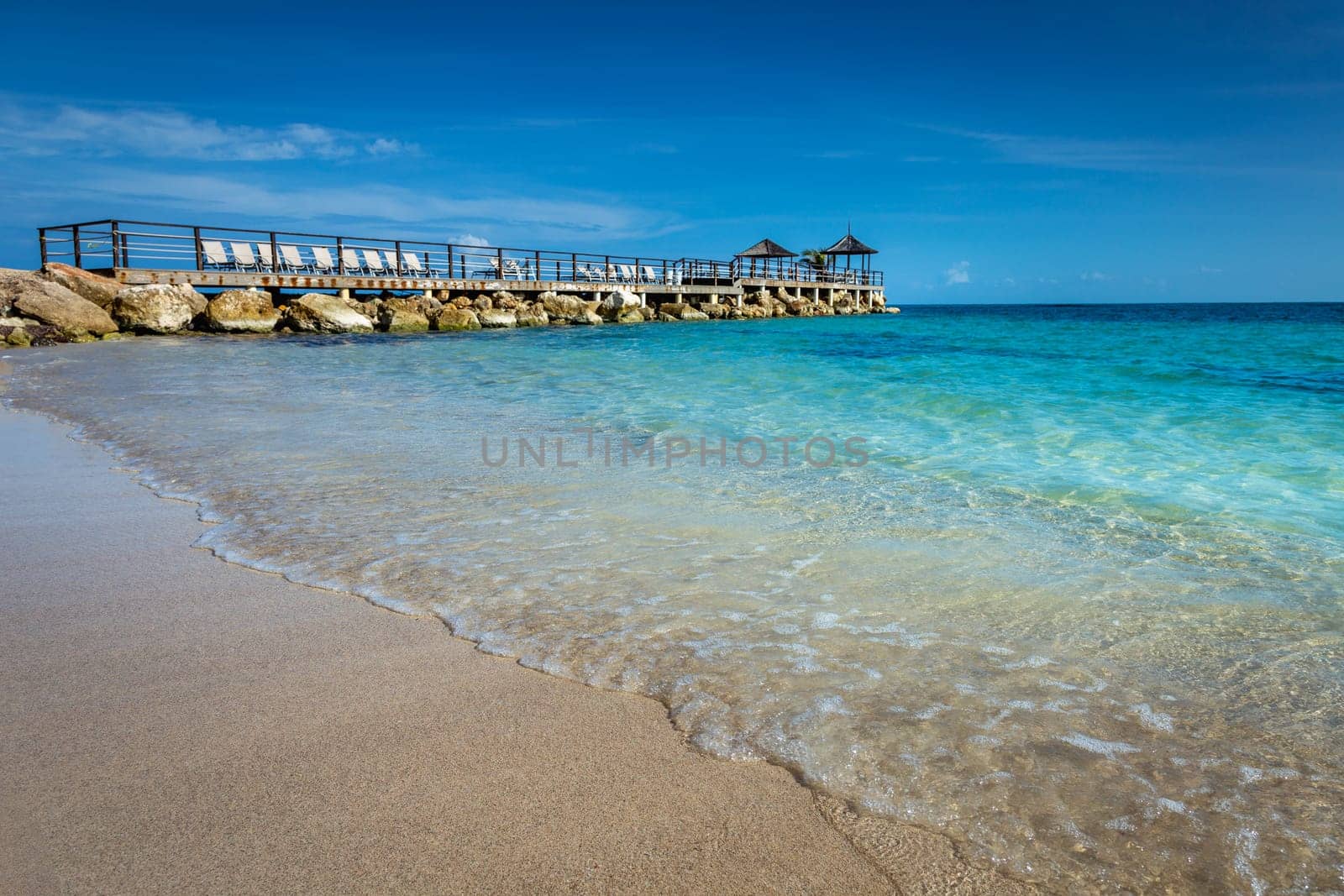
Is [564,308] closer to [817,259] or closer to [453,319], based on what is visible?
[453,319]

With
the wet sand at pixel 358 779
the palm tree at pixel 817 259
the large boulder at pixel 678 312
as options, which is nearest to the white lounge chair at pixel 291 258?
the large boulder at pixel 678 312

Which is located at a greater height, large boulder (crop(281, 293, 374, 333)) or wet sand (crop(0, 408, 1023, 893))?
large boulder (crop(281, 293, 374, 333))

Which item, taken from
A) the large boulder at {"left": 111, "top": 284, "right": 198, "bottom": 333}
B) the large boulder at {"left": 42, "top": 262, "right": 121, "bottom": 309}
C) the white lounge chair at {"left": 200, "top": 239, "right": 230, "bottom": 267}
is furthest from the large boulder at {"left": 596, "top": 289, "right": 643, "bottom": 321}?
the large boulder at {"left": 42, "top": 262, "right": 121, "bottom": 309}

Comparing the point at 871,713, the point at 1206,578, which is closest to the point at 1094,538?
the point at 1206,578

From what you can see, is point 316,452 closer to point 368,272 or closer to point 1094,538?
point 1094,538

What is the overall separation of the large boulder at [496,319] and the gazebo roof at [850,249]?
31033 millimetres

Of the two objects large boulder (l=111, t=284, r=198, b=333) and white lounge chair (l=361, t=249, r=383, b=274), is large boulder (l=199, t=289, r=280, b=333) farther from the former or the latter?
white lounge chair (l=361, t=249, r=383, b=274)

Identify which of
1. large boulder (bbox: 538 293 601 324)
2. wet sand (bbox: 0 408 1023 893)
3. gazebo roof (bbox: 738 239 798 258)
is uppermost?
gazebo roof (bbox: 738 239 798 258)

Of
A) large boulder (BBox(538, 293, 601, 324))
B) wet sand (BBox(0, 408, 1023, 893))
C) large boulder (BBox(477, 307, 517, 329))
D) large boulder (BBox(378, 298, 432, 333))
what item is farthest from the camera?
large boulder (BBox(538, 293, 601, 324))

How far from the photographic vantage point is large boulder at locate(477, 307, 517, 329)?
84.2 ft

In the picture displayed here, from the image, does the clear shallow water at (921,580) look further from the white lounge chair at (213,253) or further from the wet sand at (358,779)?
the white lounge chair at (213,253)

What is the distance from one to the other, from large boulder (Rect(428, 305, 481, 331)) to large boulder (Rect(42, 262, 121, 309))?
8.07 meters

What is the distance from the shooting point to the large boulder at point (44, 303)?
1606 centimetres

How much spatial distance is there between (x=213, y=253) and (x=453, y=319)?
6.70 meters
